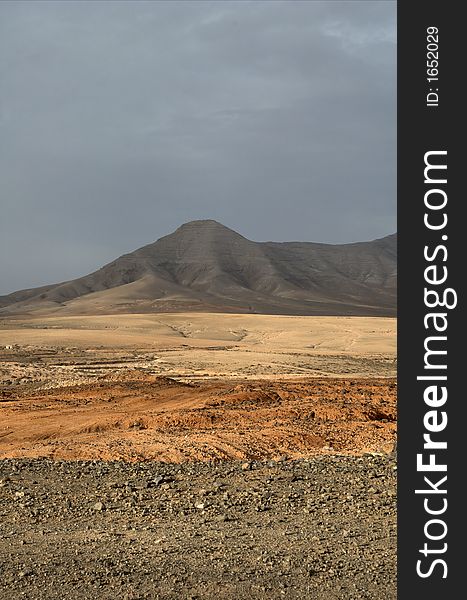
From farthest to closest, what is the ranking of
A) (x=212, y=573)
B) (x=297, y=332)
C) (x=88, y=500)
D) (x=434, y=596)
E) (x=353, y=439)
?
1. (x=297, y=332)
2. (x=353, y=439)
3. (x=88, y=500)
4. (x=212, y=573)
5. (x=434, y=596)

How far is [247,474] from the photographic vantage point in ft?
32.1

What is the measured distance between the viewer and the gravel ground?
592cm

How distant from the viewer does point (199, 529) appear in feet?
24.5

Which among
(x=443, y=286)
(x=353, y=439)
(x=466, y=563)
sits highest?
(x=443, y=286)

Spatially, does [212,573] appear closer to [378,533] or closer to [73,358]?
[378,533]

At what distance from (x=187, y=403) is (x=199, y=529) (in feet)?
37.5

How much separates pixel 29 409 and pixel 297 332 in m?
49.5

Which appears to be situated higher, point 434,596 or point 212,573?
point 434,596

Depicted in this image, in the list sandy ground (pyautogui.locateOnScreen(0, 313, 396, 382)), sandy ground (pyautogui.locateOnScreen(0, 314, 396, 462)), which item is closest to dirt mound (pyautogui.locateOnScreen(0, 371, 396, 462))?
sandy ground (pyautogui.locateOnScreen(0, 314, 396, 462))

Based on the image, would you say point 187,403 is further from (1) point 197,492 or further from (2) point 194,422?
(1) point 197,492

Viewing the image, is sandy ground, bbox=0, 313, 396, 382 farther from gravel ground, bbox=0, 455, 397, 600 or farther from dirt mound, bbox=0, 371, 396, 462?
gravel ground, bbox=0, 455, 397, 600

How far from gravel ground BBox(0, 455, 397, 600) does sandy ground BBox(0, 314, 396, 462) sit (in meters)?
1.72

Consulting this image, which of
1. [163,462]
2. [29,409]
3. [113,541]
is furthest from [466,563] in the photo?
[29,409]

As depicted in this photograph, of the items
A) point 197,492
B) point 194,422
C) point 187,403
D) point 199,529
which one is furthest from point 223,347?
point 199,529
